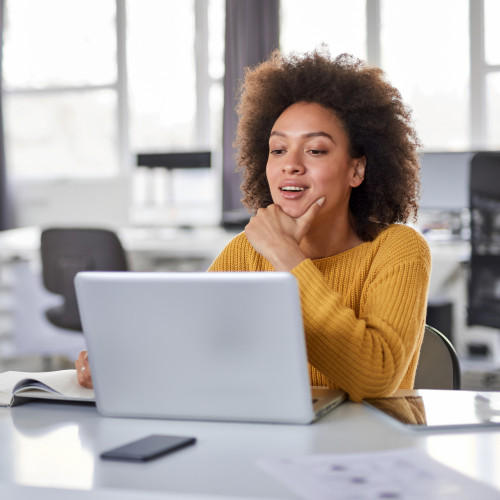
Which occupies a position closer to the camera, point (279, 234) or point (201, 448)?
point (201, 448)

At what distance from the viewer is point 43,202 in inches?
205

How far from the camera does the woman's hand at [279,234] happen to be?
51.6 inches

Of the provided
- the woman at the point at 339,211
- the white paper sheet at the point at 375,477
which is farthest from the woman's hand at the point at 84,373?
the white paper sheet at the point at 375,477

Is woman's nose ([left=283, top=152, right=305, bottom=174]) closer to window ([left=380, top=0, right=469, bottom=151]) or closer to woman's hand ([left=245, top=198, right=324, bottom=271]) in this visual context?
woman's hand ([left=245, top=198, right=324, bottom=271])

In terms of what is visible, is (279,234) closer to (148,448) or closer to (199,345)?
(199,345)

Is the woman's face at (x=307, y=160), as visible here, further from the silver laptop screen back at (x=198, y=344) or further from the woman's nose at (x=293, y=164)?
the silver laptop screen back at (x=198, y=344)

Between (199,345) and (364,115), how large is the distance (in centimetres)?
79

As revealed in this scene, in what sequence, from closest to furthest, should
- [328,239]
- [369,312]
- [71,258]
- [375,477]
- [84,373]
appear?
1. [375,477]
2. [84,373]
3. [369,312]
4. [328,239]
5. [71,258]

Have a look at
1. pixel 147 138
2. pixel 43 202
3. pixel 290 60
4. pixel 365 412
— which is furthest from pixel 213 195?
pixel 365 412

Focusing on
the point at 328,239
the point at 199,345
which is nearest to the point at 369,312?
the point at 328,239

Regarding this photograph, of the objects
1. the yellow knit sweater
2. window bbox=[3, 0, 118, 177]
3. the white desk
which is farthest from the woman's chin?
window bbox=[3, 0, 118, 177]

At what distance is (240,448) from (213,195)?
372 centimetres

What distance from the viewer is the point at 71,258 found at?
11.4ft

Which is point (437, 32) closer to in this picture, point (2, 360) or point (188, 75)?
point (188, 75)
